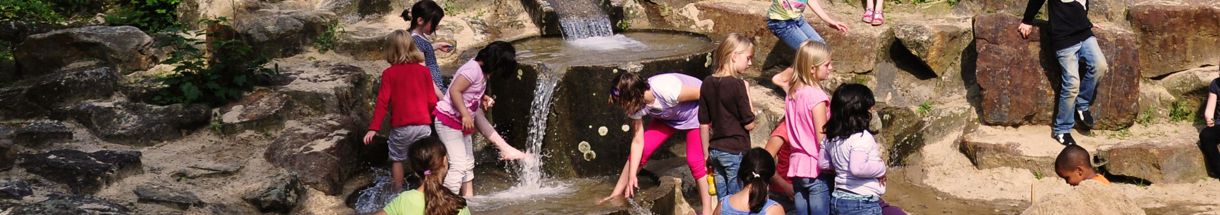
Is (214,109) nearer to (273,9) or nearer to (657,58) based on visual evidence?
(273,9)

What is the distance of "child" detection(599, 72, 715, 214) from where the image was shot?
7.43 meters

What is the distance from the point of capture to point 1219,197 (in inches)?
352

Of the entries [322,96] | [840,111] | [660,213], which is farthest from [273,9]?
[840,111]

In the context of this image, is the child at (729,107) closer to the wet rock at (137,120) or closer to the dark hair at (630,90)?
the dark hair at (630,90)

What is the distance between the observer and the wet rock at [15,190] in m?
6.98

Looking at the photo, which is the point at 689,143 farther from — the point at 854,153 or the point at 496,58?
the point at 854,153

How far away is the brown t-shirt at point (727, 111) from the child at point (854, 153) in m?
0.74

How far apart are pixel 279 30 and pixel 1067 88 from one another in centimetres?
522

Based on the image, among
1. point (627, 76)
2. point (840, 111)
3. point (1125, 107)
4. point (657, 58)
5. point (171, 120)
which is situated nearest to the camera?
point (840, 111)

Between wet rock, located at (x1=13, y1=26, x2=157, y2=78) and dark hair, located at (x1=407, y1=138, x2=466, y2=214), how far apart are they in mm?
4078

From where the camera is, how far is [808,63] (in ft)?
23.1

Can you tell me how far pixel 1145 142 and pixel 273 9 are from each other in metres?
6.02

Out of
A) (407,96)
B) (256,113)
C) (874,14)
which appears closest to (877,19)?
(874,14)

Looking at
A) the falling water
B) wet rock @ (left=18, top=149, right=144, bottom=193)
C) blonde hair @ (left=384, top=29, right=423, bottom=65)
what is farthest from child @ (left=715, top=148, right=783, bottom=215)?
the falling water
